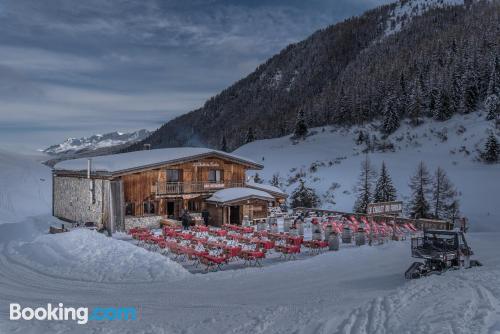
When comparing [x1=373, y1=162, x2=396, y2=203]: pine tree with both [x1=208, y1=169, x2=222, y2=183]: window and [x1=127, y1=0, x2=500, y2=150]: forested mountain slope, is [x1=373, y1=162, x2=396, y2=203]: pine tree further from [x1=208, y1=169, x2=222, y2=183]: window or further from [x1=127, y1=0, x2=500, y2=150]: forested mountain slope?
[x1=127, y1=0, x2=500, y2=150]: forested mountain slope

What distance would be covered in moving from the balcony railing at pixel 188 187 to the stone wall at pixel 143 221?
6.11ft

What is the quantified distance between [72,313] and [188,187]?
21.1 metres

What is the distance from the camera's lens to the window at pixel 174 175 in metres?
31.9

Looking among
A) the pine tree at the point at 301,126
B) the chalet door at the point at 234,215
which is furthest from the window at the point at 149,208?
the pine tree at the point at 301,126

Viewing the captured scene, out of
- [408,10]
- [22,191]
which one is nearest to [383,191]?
[22,191]

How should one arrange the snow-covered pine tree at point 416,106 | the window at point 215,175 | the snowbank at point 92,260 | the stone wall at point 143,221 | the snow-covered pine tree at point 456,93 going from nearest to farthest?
the snowbank at point 92,260, the stone wall at point 143,221, the window at point 215,175, the snow-covered pine tree at point 456,93, the snow-covered pine tree at point 416,106

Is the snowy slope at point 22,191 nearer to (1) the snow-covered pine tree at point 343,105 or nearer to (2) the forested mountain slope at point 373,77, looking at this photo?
(2) the forested mountain slope at point 373,77

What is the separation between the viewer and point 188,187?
3203 cm

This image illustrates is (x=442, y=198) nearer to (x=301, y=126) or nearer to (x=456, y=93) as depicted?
(x=456, y=93)

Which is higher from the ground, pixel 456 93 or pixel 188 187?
pixel 456 93


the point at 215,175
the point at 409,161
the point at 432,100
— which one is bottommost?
the point at 215,175

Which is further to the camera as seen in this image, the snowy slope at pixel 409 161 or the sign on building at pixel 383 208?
the snowy slope at pixel 409 161

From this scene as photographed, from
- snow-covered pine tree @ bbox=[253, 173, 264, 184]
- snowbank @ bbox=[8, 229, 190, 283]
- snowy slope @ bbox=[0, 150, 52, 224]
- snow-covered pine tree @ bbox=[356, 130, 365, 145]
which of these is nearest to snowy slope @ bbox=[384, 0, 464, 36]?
snow-covered pine tree @ bbox=[356, 130, 365, 145]

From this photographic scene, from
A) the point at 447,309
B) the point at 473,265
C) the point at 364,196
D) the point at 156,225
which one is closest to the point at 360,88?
the point at 364,196
